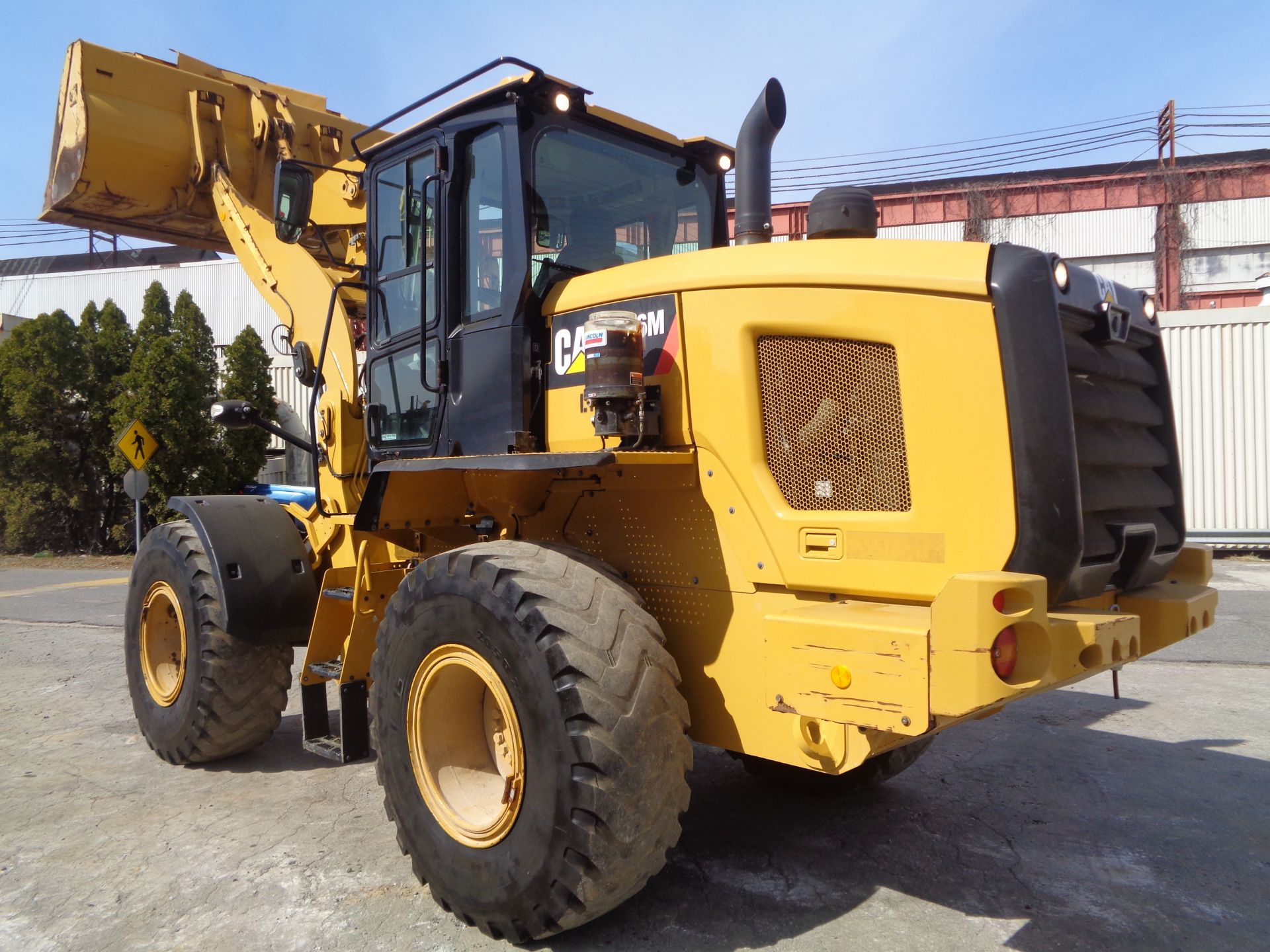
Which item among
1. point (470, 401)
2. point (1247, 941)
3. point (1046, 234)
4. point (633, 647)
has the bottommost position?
point (1247, 941)

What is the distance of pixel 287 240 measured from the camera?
16.3 feet

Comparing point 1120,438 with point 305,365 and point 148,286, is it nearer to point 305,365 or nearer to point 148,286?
point 305,365

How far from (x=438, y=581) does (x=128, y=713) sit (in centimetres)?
430

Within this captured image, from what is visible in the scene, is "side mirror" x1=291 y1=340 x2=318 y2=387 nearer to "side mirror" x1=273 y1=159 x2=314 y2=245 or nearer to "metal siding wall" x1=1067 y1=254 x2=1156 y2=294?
"side mirror" x1=273 y1=159 x2=314 y2=245

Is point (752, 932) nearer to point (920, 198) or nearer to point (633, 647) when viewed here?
point (633, 647)

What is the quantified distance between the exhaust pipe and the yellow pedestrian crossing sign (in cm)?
1430

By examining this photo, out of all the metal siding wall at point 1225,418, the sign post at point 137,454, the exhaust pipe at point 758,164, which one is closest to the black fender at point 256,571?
the exhaust pipe at point 758,164

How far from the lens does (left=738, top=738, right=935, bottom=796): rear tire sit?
443cm

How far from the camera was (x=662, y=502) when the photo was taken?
3.50 meters

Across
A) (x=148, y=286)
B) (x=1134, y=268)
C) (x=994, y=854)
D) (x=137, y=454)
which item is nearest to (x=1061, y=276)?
(x=994, y=854)

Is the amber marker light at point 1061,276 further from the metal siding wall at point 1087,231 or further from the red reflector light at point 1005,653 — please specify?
the metal siding wall at point 1087,231

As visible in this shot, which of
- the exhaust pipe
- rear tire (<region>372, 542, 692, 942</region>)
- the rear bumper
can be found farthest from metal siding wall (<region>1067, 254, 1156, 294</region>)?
rear tire (<region>372, 542, 692, 942</region>)

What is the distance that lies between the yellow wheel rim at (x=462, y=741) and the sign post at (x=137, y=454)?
13.7 metres

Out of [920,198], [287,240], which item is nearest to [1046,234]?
[920,198]
